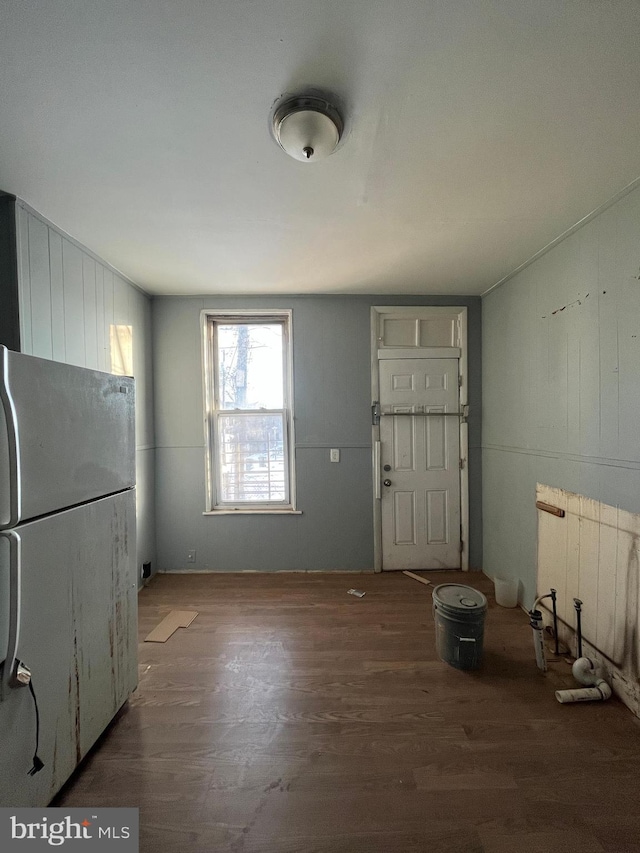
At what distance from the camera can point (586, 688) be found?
1.75 m

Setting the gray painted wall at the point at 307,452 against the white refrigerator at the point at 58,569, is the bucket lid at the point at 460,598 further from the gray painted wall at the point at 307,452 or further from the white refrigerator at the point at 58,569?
the white refrigerator at the point at 58,569

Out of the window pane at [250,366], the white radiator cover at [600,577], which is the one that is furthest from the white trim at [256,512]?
the white radiator cover at [600,577]

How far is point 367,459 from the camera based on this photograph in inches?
126

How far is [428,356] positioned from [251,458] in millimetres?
1977

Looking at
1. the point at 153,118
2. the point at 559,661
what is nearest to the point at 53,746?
the point at 153,118

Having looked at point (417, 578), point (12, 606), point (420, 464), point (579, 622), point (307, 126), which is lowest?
point (417, 578)

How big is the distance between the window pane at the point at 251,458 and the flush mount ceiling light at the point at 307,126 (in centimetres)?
222

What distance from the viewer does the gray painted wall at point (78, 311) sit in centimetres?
178

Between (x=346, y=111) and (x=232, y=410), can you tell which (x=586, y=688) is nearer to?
(x=346, y=111)

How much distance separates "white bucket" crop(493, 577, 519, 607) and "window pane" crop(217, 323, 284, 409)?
2.40 metres

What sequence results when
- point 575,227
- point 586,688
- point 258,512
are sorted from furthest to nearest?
point 258,512
point 575,227
point 586,688

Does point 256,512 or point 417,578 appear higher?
point 256,512

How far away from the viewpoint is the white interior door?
10.5ft

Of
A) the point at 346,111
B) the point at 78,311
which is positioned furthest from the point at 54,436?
the point at 346,111
